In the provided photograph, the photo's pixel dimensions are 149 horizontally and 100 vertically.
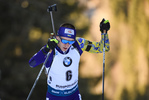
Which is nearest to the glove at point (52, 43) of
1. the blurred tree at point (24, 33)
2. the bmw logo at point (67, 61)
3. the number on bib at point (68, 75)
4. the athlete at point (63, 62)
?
the athlete at point (63, 62)

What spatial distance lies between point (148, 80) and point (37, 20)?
4294mm

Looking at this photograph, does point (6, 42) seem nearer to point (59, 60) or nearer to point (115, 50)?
point (115, 50)

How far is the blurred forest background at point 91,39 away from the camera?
6004 millimetres

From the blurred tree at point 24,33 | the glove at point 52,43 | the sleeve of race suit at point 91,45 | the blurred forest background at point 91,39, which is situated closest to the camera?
the glove at point 52,43

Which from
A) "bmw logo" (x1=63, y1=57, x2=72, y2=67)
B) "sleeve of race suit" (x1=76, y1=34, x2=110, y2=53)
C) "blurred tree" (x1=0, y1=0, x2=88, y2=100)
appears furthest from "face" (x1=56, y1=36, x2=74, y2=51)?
"blurred tree" (x1=0, y1=0, x2=88, y2=100)

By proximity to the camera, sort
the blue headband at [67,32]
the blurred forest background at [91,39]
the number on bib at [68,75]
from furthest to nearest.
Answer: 1. the blurred forest background at [91,39]
2. the number on bib at [68,75]
3. the blue headband at [67,32]

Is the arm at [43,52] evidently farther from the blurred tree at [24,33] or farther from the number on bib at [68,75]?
the blurred tree at [24,33]

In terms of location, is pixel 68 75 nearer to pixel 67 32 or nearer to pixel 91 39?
pixel 67 32

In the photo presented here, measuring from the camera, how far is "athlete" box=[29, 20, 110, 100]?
276cm

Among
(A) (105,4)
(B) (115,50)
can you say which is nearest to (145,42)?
(B) (115,50)

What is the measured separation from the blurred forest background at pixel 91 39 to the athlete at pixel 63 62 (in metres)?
3.23

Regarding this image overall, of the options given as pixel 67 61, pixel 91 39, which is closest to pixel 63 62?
pixel 67 61

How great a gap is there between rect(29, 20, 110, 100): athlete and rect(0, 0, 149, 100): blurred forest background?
323 centimetres

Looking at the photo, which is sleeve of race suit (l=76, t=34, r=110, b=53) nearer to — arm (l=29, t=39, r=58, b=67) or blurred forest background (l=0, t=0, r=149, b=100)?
arm (l=29, t=39, r=58, b=67)
